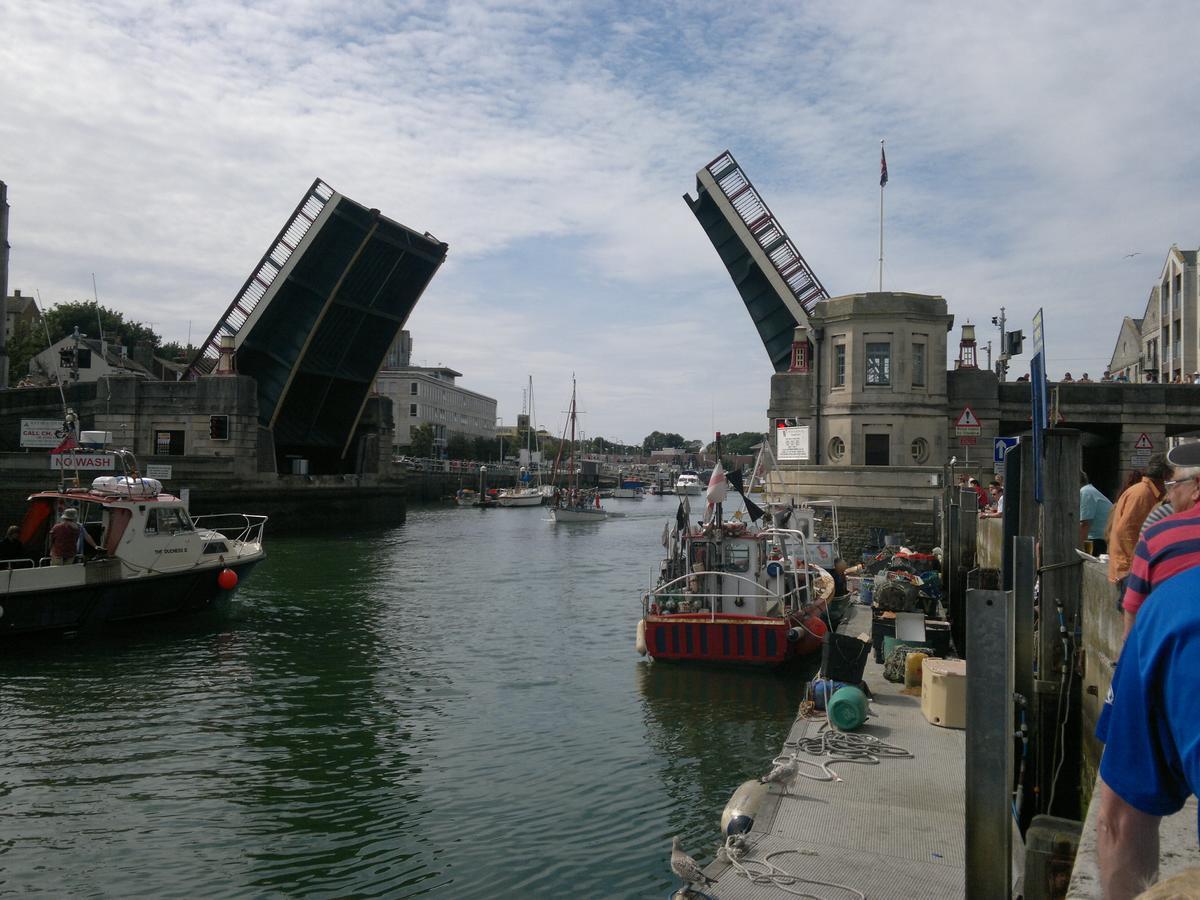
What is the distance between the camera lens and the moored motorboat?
16797 mm

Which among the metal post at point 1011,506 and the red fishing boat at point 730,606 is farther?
the red fishing boat at point 730,606

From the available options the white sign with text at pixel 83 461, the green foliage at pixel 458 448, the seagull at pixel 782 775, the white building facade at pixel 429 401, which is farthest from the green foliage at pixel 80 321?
the seagull at pixel 782 775

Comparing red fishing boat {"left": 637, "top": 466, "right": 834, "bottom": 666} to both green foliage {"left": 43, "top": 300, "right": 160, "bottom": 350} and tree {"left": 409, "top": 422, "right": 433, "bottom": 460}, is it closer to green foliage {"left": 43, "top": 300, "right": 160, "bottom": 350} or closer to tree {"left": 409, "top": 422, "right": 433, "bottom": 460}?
green foliage {"left": 43, "top": 300, "right": 160, "bottom": 350}

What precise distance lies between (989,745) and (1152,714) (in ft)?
12.6

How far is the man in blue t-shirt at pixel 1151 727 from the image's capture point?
186cm

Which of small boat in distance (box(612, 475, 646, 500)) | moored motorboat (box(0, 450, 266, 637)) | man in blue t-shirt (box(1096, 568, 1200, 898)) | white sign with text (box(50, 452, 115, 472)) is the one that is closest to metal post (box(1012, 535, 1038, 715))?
man in blue t-shirt (box(1096, 568, 1200, 898))

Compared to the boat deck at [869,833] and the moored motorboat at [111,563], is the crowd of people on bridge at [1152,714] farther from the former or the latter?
the moored motorboat at [111,563]

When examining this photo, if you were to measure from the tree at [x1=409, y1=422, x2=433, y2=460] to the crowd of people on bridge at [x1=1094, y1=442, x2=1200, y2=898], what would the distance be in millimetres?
101924

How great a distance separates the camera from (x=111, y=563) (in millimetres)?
17875

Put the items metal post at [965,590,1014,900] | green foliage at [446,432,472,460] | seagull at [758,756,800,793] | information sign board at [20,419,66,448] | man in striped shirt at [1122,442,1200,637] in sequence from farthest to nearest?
green foliage at [446,432,472,460] → information sign board at [20,419,66,448] → seagull at [758,756,800,793] → metal post at [965,590,1014,900] → man in striped shirt at [1122,442,1200,637]

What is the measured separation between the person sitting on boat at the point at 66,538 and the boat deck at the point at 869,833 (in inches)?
545

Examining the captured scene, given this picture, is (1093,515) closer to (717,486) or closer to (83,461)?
(717,486)

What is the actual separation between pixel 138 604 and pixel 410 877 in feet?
41.4

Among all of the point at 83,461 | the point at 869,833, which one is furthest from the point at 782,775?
the point at 83,461
